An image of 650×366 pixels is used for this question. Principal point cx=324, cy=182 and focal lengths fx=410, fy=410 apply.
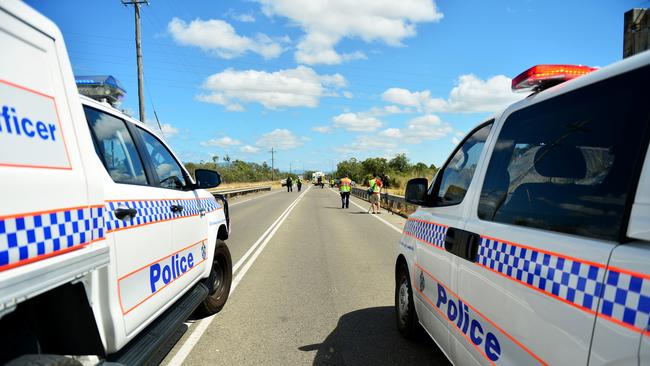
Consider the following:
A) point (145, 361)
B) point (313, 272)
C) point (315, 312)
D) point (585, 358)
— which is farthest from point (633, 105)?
point (313, 272)

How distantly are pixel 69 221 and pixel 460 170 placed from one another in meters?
2.63

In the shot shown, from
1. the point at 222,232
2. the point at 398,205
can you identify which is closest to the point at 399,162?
the point at 398,205

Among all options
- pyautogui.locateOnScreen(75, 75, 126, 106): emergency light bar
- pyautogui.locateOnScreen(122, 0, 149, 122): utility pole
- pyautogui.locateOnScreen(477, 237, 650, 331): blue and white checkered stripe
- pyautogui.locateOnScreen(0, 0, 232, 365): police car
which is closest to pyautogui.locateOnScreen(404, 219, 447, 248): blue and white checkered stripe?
pyautogui.locateOnScreen(477, 237, 650, 331): blue and white checkered stripe

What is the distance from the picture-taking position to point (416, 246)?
12.1 feet

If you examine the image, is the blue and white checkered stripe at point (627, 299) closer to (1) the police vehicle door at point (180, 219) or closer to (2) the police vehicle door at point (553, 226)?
(2) the police vehicle door at point (553, 226)

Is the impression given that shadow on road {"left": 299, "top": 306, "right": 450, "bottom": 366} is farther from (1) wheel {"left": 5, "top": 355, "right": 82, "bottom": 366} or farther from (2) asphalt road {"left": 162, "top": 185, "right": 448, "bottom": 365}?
(1) wheel {"left": 5, "top": 355, "right": 82, "bottom": 366}

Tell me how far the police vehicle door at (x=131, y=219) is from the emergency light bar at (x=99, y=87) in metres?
0.23

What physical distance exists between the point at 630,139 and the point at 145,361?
2.76 m

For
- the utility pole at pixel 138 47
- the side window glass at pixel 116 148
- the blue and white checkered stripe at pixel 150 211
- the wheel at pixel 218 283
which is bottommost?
the wheel at pixel 218 283

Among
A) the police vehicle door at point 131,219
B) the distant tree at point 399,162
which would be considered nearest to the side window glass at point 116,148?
the police vehicle door at point 131,219

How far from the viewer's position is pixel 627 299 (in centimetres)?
134

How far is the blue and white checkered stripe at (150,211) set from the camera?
2424 mm

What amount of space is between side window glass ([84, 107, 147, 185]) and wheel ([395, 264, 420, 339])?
2.55 meters

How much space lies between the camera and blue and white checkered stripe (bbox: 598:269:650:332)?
1.28 metres
